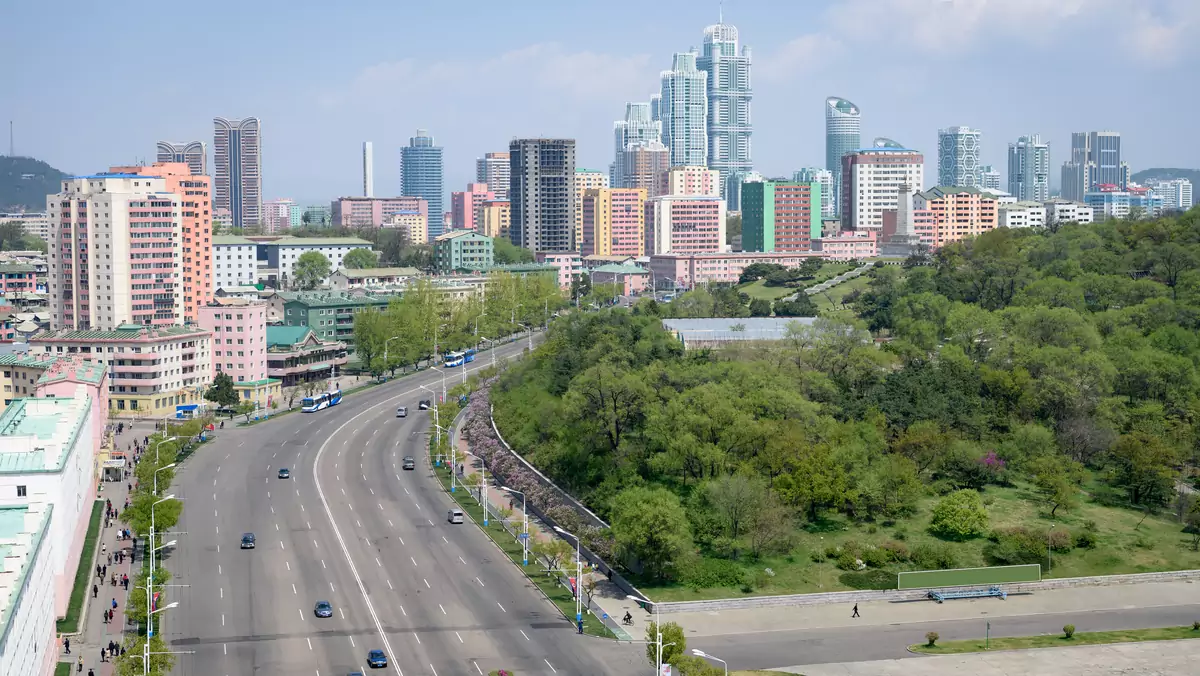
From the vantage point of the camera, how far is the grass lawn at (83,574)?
4000 centimetres

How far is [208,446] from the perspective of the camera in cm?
6838

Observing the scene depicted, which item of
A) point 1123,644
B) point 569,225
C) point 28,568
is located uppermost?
point 569,225

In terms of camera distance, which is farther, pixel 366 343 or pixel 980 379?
pixel 366 343

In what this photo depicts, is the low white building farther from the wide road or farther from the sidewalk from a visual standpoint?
the wide road

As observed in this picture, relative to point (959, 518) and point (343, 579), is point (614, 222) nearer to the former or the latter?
point (959, 518)

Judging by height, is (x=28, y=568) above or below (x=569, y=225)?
→ below

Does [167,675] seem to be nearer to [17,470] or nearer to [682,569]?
[17,470]

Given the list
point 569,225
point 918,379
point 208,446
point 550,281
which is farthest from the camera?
point 569,225

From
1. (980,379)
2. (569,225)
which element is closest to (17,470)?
(980,379)

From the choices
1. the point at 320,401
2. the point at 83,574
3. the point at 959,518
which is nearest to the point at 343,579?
the point at 83,574

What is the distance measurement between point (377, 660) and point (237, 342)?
48.6m

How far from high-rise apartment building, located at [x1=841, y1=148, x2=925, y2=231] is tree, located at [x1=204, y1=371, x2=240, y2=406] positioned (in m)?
111

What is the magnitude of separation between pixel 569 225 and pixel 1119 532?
409ft

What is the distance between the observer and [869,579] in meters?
46.6
